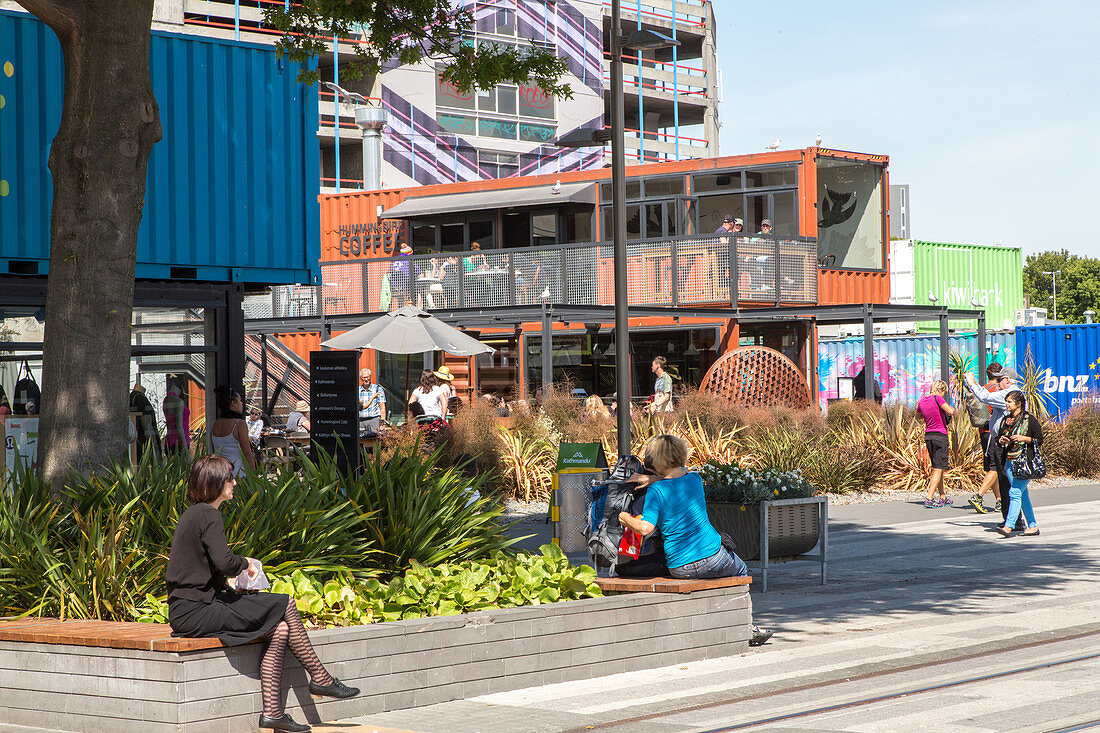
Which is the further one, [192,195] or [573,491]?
[192,195]

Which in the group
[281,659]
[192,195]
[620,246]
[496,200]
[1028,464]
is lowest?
[281,659]

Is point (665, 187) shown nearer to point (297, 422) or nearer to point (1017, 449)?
point (297, 422)

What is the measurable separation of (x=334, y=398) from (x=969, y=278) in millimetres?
37755

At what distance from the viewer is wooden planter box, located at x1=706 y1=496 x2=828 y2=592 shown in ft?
33.4

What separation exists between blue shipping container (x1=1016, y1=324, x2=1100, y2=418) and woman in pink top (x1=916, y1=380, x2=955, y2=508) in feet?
43.3

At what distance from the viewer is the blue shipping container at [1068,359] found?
29.0 meters

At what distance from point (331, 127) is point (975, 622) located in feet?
144

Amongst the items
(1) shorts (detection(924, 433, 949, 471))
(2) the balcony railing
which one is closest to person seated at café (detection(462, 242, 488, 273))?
(2) the balcony railing

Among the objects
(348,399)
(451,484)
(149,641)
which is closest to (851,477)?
(348,399)

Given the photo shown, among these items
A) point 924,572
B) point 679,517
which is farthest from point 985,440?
point 679,517

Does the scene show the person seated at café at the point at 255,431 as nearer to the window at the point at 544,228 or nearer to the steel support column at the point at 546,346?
the steel support column at the point at 546,346

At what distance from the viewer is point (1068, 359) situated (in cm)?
2920

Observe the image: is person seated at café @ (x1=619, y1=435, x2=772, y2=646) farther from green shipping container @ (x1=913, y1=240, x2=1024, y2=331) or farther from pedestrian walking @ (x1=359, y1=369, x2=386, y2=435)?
green shipping container @ (x1=913, y1=240, x2=1024, y2=331)

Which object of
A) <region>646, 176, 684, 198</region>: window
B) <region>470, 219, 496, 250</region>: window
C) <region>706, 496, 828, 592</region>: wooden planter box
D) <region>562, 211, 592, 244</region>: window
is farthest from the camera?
<region>470, 219, 496, 250</region>: window
